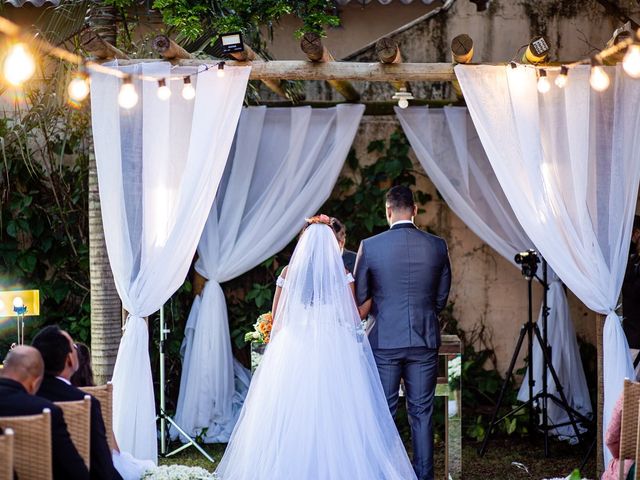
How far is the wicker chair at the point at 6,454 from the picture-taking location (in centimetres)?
304

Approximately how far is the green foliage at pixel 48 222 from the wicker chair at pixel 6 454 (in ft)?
14.6

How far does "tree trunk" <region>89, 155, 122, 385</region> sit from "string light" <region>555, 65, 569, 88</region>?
296cm

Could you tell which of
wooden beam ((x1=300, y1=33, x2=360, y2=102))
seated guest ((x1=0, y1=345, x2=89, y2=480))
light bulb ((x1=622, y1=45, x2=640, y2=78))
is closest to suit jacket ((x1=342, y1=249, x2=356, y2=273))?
wooden beam ((x1=300, y1=33, x2=360, y2=102))

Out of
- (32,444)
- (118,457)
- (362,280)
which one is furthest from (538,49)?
(32,444)

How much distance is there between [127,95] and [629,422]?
3.28m

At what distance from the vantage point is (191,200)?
18.6ft

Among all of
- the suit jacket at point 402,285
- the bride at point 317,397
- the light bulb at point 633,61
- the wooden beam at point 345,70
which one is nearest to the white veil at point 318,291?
the bride at point 317,397

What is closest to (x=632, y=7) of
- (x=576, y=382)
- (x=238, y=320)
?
(x=576, y=382)

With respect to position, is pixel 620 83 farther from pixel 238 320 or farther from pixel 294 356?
pixel 238 320

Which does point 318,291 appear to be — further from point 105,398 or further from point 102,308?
point 105,398

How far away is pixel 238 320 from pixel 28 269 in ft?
5.64

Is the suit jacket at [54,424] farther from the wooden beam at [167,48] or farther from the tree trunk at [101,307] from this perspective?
the wooden beam at [167,48]

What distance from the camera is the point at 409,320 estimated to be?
543 cm

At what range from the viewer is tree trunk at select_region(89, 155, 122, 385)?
5965mm
